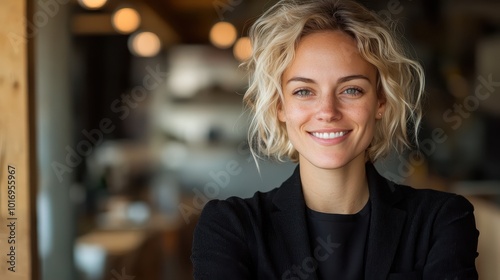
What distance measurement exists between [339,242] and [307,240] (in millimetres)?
75

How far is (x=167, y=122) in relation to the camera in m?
7.83

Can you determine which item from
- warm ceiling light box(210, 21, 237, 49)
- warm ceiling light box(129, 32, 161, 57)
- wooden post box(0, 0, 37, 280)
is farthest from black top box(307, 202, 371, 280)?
warm ceiling light box(129, 32, 161, 57)

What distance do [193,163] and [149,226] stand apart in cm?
224

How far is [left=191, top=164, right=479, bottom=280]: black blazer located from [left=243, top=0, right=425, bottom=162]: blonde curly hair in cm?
18

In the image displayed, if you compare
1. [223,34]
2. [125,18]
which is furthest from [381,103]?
[223,34]

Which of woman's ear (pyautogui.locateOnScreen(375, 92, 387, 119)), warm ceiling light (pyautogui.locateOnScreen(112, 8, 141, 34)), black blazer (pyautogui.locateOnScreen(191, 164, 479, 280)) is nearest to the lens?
black blazer (pyautogui.locateOnScreen(191, 164, 479, 280))

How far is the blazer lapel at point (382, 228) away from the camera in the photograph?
1.57m

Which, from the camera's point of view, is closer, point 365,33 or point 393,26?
point 365,33

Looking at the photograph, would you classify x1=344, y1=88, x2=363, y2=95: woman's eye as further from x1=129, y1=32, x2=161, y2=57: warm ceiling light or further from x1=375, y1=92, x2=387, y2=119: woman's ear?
x1=129, y1=32, x2=161, y2=57: warm ceiling light

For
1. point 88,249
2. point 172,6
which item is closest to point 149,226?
point 88,249

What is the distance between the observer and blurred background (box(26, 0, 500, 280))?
3.83 meters

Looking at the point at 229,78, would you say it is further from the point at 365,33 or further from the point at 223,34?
the point at 365,33

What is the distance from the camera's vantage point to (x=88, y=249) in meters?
4.28

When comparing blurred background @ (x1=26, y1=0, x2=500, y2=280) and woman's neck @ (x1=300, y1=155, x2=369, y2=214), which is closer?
woman's neck @ (x1=300, y1=155, x2=369, y2=214)
